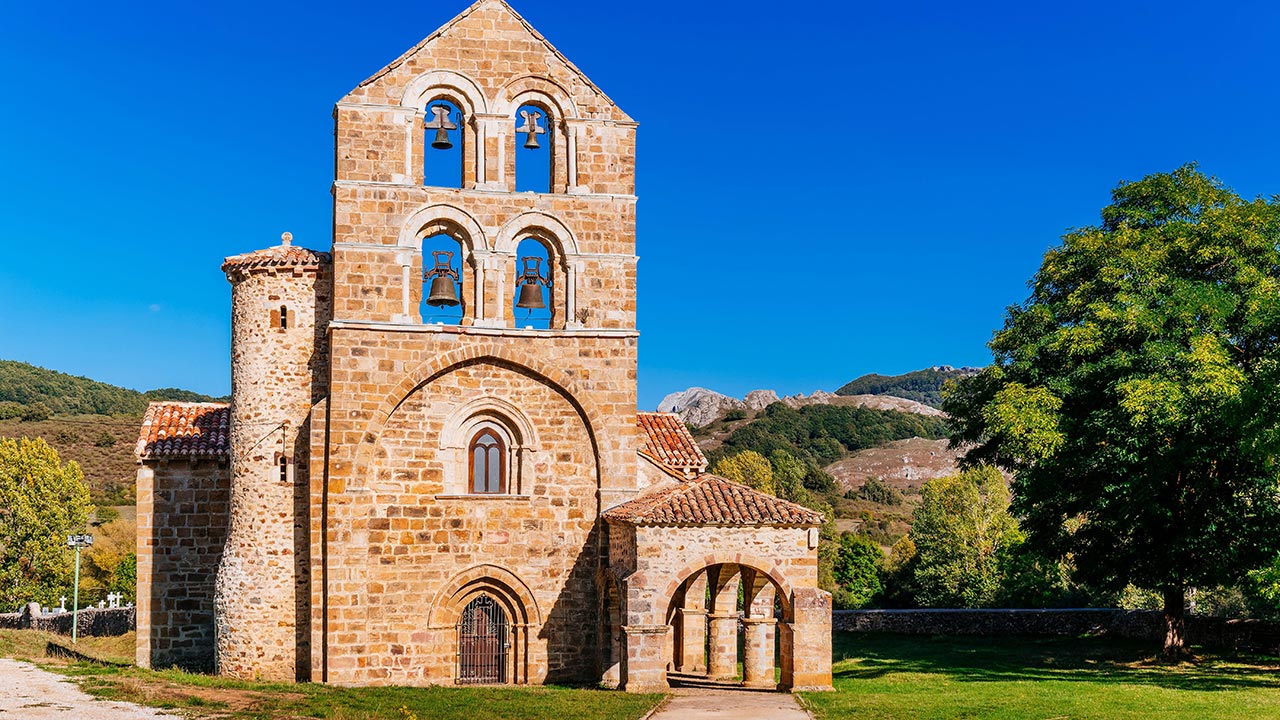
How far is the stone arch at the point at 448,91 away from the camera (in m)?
22.9

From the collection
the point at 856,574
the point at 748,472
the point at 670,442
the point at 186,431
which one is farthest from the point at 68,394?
the point at 670,442

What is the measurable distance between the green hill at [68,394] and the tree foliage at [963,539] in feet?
216

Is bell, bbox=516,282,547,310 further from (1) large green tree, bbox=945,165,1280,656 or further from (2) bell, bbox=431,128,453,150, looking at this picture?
(1) large green tree, bbox=945,165,1280,656

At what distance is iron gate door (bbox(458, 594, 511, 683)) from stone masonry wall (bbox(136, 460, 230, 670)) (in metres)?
5.57

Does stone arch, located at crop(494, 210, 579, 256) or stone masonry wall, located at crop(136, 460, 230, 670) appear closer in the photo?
stone arch, located at crop(494, 210, 579, 256)

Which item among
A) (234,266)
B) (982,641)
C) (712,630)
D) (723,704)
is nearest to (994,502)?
(982,641)

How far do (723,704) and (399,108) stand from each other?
12792 millimetres

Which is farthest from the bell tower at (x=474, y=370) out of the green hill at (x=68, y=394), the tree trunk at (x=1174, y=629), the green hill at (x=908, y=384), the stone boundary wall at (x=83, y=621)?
the green hill at (x=908, y=384)

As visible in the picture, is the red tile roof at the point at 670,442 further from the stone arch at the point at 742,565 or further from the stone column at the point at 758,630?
the stone arch at the point at 742,565

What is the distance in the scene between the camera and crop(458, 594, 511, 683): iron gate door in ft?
74.3

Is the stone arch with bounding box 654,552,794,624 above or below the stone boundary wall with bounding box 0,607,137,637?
above

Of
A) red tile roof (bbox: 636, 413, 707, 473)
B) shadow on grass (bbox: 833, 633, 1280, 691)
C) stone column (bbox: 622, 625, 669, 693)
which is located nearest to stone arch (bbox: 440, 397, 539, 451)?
red tile roof (bbox: 636, 413, 707, 473)

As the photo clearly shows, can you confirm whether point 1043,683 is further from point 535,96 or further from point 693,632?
point 535,96

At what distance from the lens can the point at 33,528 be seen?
42.9 m
